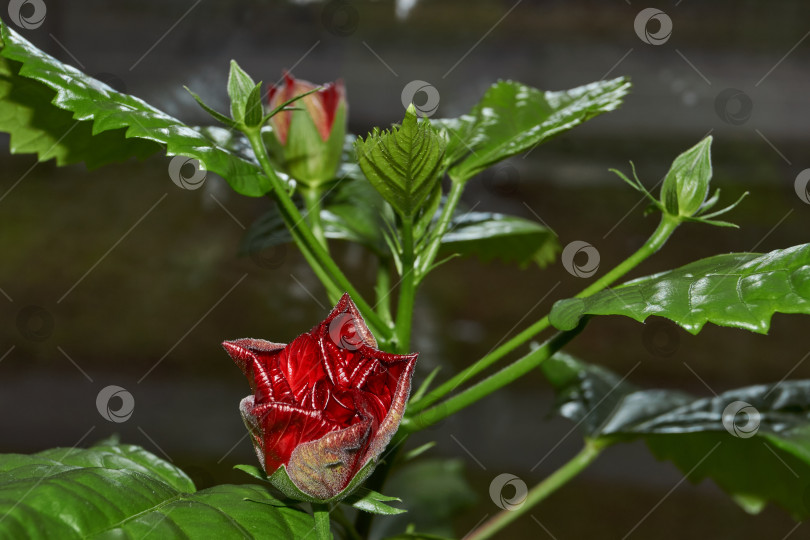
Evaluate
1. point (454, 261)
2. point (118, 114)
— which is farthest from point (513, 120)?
point (454, 261)

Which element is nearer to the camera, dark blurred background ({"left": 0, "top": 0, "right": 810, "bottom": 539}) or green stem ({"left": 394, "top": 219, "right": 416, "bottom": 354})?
green stem ({"left": 394, "top": 219, "right": 416, "bottom": 354})

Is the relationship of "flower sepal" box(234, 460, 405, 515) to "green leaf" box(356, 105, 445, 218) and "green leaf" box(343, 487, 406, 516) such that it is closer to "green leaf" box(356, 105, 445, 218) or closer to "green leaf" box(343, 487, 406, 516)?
"green leaf" box(343, 487, 406, 516)

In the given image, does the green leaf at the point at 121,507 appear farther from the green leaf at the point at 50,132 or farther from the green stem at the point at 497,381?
the green leaf at the point at 50,132

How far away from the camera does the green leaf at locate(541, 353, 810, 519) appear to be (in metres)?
0.47

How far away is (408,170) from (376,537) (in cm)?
48

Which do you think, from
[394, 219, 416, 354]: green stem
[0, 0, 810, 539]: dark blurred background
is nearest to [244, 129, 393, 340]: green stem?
[394, 219, 416, 354]: green stem

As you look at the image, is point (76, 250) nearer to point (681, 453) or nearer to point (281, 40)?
point (281, 40)

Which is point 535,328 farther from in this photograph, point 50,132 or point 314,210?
point 50,132

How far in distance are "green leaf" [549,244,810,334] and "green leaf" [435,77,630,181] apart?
4.6 inches

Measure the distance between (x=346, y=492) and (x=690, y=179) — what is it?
221mm

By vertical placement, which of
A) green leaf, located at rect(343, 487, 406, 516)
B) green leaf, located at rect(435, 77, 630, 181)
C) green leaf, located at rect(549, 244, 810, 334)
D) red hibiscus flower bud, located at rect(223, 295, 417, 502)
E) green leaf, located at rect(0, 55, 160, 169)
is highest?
green leaf, located at rect(435, 77, 630, 181)

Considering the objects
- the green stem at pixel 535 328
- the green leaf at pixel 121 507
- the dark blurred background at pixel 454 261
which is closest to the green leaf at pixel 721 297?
the green stem at pixel 535 328

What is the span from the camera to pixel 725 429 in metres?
0.45

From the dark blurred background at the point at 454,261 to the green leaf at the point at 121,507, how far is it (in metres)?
0.78
